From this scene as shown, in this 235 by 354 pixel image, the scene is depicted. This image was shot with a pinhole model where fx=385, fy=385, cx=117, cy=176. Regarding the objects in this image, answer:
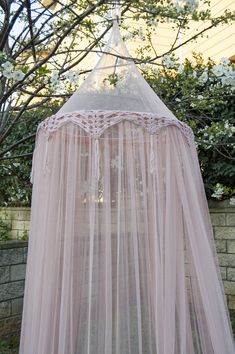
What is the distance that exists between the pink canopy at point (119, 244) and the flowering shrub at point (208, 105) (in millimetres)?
1161

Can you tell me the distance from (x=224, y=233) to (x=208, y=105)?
1.51 metres

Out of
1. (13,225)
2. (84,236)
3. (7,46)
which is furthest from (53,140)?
(13,225)

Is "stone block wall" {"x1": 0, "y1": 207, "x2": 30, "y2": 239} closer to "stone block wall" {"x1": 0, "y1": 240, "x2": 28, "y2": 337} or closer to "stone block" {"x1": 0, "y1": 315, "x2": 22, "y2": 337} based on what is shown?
"stone block wall" {"x1": 0, "y1": 240, "x2": 28, "y2": 337}

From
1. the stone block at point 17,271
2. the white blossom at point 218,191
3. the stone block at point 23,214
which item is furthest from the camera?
the stone block at point 23,214

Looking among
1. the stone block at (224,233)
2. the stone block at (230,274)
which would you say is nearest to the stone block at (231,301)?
the stone block at (230,274)

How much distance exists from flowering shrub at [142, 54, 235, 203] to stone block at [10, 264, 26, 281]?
2.04 meters

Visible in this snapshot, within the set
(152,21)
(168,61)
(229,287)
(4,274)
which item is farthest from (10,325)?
(152,21)

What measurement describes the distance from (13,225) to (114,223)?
3.35 meters

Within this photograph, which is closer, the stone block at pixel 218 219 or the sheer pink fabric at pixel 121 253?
the sheer pink fabric at pixel 121 253

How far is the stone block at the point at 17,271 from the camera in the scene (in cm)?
359

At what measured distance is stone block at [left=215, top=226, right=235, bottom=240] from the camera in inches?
163

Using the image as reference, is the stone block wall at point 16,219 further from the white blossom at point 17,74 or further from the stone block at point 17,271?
the white blossom at point 17,74

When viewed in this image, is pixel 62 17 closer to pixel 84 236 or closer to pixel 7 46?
pixel 7 46

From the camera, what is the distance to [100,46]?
141 inches
